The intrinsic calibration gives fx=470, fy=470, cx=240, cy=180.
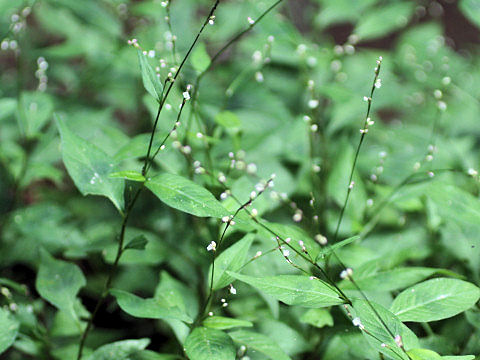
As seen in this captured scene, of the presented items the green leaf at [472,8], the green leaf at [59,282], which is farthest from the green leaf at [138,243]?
the green leaf at [472,8]

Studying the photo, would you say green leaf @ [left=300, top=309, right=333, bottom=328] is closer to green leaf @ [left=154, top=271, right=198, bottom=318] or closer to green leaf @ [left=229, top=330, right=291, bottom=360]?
green leaf @ [left=229, top=330, right=291, bottom=360]

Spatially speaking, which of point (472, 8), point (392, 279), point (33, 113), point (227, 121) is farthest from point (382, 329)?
point (33, 113)

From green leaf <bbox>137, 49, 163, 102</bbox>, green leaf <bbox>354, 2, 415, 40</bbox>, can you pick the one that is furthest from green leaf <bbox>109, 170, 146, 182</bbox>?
green leaf <bbox>354, 2, 415, 40</bbox>

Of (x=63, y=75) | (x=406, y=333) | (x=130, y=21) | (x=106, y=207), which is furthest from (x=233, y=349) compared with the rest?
(x=130, y=21)

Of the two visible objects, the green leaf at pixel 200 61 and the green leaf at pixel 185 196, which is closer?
the green leaf at pixel 185 196

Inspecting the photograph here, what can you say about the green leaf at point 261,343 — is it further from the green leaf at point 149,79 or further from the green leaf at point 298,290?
the green leaf at point 149,79

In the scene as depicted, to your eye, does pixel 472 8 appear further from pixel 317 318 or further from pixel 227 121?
pixel 317 318
